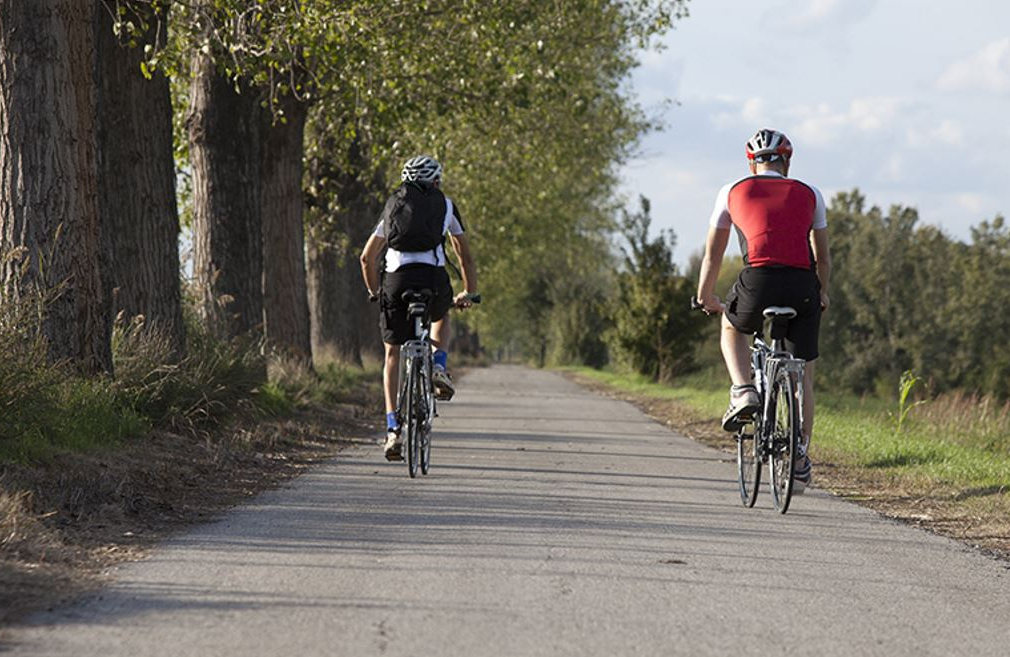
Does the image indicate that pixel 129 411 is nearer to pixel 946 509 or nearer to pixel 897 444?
pixel 946 509

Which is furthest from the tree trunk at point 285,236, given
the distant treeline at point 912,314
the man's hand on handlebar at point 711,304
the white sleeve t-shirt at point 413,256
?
the distant treeline at point 912,314

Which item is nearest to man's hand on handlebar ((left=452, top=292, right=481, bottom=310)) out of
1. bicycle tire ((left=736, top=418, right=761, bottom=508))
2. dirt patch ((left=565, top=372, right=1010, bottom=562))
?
bicycle tire ((left=736, top=418, right=761, bottom=508))

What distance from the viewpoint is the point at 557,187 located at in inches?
1634

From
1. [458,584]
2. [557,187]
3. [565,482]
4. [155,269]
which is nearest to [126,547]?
[458,584]

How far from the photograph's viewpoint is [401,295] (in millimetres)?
10531

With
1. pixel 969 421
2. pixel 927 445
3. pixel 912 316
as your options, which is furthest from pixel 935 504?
pixel 912 316

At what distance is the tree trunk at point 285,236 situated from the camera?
22.8 metres

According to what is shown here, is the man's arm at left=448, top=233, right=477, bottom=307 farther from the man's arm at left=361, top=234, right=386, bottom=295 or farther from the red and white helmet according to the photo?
the red and white helmet

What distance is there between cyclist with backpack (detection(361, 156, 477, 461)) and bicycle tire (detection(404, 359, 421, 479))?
90mm

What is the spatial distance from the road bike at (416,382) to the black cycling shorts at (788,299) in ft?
7.20

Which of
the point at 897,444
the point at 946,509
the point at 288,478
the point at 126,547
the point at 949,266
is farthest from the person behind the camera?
the point at 949,266

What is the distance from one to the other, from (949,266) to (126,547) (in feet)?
288

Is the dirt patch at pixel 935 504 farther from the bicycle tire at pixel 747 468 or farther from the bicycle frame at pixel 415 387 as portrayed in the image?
the bicycle frame at pixel 415 387

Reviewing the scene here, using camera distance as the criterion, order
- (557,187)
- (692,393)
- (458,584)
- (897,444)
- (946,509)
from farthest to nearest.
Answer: (557,187) → (692,393) → (897,444) → (946,509) → (458,584)
